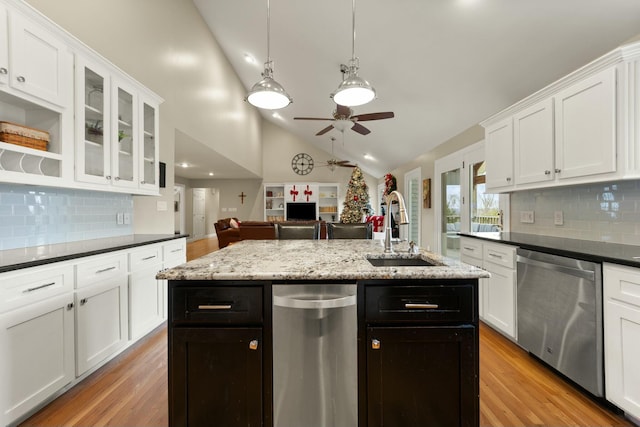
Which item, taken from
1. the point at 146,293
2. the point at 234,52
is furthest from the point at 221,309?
the point at 234,52

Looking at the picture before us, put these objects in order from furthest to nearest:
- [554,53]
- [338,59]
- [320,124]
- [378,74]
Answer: [320,124], [338,59], [378,74], [554,53]

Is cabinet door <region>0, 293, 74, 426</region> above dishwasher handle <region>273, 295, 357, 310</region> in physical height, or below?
below

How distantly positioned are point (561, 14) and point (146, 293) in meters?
3.84

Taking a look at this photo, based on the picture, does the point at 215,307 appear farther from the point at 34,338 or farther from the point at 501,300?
the point at 501,300

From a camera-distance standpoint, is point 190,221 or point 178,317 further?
point 190,221

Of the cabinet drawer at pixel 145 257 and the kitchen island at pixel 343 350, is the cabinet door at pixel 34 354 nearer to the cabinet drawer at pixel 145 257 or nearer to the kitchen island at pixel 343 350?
the cabinet drawer at pixel 145 257

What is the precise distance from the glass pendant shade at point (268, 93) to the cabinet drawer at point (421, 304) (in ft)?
4.64

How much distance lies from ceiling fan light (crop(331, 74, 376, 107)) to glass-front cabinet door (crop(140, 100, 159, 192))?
2.03 metres

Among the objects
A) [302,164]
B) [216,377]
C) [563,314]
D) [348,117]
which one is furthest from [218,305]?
[302,164]

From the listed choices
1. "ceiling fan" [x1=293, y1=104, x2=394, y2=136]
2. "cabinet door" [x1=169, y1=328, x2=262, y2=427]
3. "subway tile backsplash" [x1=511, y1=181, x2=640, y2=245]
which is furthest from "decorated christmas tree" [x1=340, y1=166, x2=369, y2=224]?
"cabinet door" [x1=169, y1=328, x2=262, y2=427]

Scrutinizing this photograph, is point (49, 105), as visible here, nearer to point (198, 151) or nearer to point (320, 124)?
point (198, 151)

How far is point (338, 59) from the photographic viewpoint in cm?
402

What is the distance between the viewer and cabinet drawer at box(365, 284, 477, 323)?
3.83 ft

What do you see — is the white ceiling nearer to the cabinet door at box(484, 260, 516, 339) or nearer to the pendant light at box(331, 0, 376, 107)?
the pendant light at box(331, 0, 376, 107)
